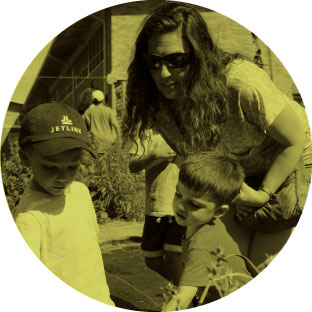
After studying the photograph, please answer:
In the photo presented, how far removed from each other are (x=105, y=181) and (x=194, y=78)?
2.94ft

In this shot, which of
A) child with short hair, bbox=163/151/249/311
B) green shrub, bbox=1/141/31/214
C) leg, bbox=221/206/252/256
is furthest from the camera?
green shrub, bbox=1/141/31/214

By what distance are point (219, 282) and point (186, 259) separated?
10.3 inches

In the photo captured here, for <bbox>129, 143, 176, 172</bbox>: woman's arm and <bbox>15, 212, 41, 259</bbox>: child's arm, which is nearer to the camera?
<bbox>129, 143, 176, 172</bbox>: woman's arm

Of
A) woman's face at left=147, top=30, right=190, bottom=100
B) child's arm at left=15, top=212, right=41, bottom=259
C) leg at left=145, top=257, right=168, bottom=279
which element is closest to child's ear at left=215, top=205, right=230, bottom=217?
leg at left=145, top=257, right=168, bottom=279

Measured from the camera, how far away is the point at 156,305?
13.9 feet

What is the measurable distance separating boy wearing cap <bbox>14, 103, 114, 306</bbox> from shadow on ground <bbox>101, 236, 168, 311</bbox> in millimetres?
61

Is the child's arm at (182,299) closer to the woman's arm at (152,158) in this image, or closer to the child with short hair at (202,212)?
the child with short hair at (202,212)

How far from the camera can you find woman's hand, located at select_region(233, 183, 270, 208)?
4.18 m

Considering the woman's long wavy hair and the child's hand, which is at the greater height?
the woman's long wavy hair

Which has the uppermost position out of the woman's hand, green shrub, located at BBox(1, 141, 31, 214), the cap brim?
the cap brim

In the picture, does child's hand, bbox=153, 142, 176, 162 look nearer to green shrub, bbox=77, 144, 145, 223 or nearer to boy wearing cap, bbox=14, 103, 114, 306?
green shrub, bbox=77, 144, 145, 223

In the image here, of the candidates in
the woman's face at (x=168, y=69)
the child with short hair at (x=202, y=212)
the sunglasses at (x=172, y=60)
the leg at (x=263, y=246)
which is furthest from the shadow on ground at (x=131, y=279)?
the sunglasses at (x=172, y=60)

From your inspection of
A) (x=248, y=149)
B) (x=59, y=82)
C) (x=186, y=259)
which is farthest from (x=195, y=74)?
(x=186, y=259)

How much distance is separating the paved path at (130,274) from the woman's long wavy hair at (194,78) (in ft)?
2.21
